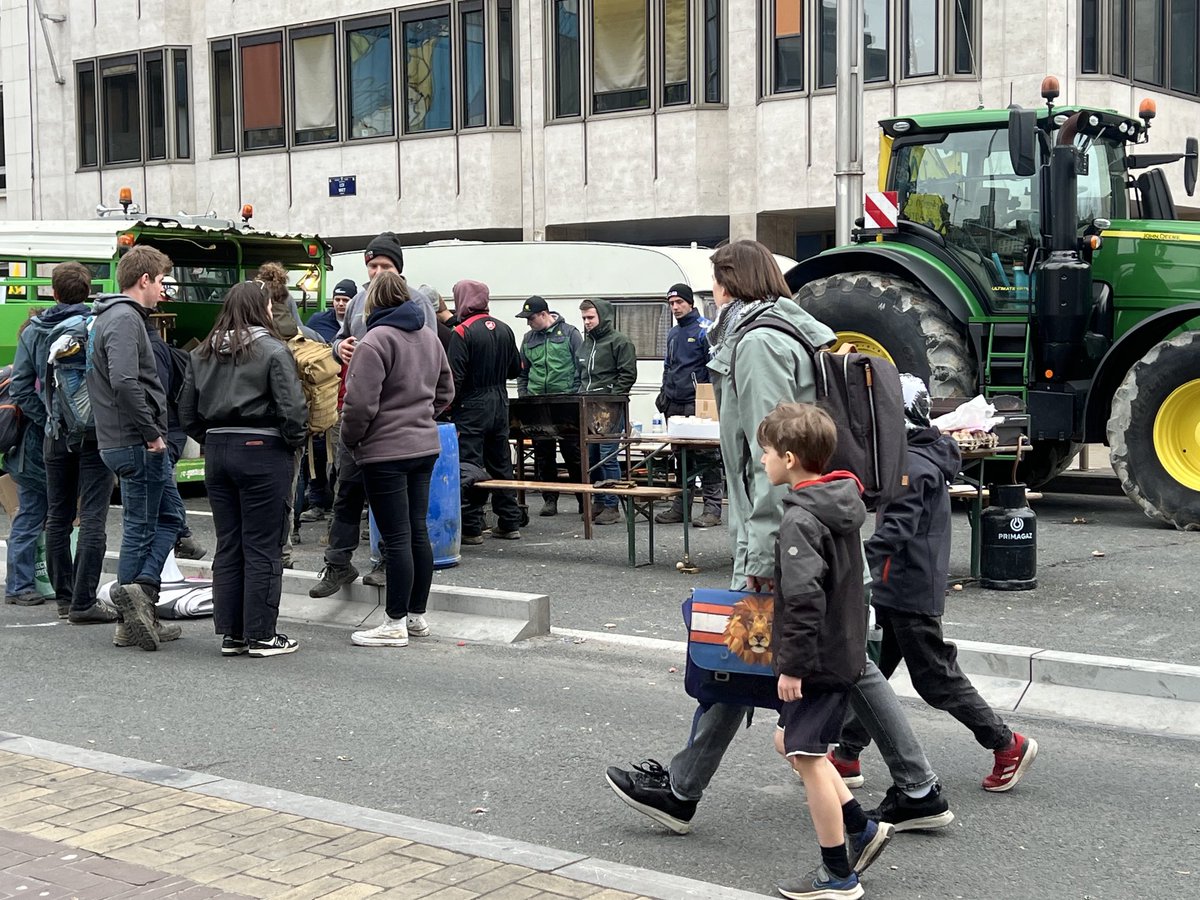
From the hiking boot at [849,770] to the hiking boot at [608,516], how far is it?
25.4ft

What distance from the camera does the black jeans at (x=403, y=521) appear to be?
8188 millimetres

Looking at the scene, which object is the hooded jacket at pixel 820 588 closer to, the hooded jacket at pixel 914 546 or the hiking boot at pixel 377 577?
the hooded jacket at pixel 914 546

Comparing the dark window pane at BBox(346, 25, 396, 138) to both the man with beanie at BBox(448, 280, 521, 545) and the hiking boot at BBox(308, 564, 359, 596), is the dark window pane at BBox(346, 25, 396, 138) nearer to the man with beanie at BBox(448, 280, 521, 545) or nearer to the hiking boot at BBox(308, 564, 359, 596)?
the man with beanie at BBox(448, 280, 521, 545)

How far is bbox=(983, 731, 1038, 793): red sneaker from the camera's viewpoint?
5.66 m

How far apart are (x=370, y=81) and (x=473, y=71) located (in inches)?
94.6

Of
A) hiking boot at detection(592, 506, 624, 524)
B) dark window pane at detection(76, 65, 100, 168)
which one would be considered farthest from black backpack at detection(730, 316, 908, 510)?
dark window pane at detection(76, 65, 100, 168)

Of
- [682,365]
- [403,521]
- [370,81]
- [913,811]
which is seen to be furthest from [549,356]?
[370,81]

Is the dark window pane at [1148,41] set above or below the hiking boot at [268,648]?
above

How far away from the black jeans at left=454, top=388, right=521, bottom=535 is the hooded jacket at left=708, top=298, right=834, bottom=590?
6.85 metres

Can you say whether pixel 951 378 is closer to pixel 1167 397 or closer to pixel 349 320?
pixel 1167 397

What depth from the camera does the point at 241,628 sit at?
325 inches

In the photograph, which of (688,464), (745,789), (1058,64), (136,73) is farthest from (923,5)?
(745,789)

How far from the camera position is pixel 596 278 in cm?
1759

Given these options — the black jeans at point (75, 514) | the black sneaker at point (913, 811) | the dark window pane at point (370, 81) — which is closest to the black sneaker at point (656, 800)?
the black sneaker at point (913, 811)
